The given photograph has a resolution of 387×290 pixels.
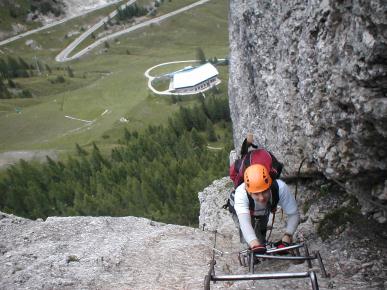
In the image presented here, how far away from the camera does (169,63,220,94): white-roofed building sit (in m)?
143

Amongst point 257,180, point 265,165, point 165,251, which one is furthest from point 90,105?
point 257,180

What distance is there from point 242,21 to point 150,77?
14266cm

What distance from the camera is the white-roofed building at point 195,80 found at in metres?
143

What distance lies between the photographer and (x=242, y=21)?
20875 mm

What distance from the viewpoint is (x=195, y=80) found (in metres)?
144

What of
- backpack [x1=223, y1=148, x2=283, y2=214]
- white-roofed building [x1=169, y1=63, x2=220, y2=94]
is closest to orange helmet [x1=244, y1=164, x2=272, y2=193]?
backpack [x1=223, y1=148, x2=283, y2=214]

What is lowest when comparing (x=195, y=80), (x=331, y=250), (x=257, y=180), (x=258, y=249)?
(x=195, y=80)

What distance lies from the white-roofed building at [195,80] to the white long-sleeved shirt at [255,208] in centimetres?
13304

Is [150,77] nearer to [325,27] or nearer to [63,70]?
[63,70]

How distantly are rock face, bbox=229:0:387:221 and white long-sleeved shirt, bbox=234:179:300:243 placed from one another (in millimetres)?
2075

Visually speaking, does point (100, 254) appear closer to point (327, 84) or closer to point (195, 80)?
point (327, 84)

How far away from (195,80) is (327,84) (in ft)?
441

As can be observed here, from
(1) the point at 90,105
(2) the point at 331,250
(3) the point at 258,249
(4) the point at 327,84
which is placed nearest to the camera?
(3) the point at 258,249

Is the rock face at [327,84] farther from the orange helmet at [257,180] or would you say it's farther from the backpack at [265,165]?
the orange helmet at [257,180]
